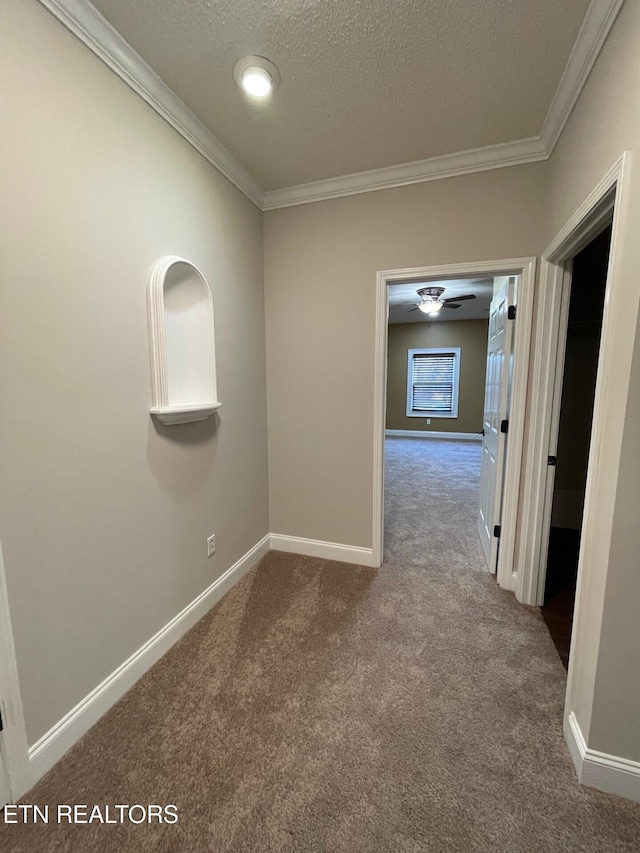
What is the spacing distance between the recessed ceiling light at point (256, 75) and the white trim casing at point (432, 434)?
7.26 metres

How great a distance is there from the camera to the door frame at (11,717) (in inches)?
44.2

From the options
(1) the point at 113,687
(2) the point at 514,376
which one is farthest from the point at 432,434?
(1) the point at 113,687

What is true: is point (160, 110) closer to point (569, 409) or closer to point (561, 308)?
point (561, 308)

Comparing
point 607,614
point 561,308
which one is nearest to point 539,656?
point 607,614

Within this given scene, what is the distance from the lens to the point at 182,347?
6.39ft

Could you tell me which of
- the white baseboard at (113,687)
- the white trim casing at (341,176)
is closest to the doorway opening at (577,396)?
the white trim casing at (341,176)

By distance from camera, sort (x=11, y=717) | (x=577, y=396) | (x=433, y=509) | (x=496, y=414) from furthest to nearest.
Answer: (x=433, y=509)
(x=577, y=396)
(x=496, y=414)
(x=11, y=717)

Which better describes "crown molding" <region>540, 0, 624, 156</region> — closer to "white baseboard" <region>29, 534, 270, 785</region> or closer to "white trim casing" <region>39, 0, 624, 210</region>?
"white trim casing" <region>39, 0, 624, 210</region>

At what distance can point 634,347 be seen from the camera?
103cm

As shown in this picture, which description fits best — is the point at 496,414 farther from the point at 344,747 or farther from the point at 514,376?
the point at 344,747

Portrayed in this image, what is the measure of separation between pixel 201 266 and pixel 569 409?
344 cm

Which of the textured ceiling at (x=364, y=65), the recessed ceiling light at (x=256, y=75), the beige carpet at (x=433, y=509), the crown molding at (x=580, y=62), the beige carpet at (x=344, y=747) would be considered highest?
the textured ceiling at (x=364, y=65)

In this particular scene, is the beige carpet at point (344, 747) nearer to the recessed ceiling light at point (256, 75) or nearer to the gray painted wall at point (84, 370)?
the gray painted wall at point (84, 370)

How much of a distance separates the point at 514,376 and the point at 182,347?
1.94 meters
